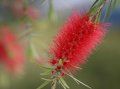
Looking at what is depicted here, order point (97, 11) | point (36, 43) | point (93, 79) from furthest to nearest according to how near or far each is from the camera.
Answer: point (93, 79)
point (36, 43)
point (97, 11)

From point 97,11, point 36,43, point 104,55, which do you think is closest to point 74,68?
point 97,11

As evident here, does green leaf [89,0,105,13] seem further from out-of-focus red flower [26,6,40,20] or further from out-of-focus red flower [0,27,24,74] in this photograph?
out-of-focus red flower [0,27,24,74]

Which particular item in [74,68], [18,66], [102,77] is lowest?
[102,77]

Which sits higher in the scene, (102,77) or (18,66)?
(18,66)

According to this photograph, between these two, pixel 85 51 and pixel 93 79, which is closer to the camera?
pixel 85 51

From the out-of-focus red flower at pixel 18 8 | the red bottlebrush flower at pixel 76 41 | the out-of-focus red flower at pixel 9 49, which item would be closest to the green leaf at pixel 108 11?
the red bottlebrush flower at pixel 76 41

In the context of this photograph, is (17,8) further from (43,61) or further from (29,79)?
(29,79)

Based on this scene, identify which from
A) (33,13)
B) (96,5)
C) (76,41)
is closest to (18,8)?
(33,13)
